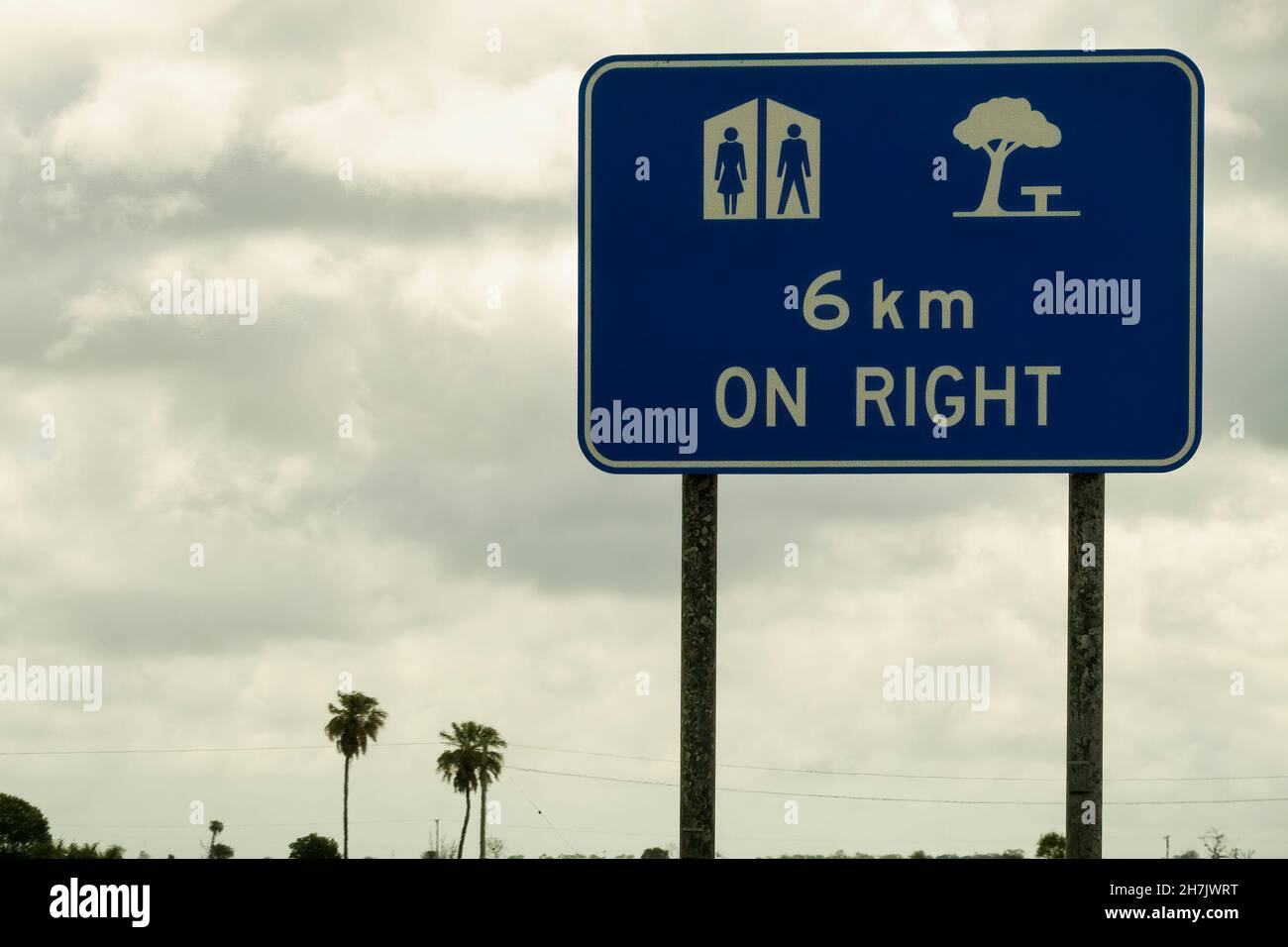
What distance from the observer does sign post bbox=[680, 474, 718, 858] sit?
9562mm

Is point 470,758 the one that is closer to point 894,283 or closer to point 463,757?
point 463,757

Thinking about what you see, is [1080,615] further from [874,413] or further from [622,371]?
[622,371]

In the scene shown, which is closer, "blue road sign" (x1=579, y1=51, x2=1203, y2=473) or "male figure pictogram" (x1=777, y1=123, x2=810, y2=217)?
"blue road sign" (x1=579, y1=51, x2=1203, y2=473)

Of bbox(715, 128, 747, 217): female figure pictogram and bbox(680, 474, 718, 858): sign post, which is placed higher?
bbox(715, 128, 747, 217): female figure pictogram

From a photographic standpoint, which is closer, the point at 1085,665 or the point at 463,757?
the point at 1085,665

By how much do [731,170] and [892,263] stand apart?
109 cm

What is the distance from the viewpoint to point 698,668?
966cm

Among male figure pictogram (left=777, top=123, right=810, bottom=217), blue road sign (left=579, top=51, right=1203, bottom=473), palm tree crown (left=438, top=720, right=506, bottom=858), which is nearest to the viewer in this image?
blue road sign (left=579, top=51, right=1203, bottom=473)

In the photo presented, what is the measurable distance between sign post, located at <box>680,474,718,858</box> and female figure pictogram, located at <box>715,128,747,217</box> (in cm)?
165

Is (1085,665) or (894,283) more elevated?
(894,283)

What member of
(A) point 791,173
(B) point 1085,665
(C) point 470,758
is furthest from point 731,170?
(C) point 470,758

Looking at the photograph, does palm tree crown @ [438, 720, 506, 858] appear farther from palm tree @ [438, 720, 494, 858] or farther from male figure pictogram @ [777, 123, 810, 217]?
male figure pictogram @ [777, 123, 810, 217]

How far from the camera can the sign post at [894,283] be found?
31.2ft

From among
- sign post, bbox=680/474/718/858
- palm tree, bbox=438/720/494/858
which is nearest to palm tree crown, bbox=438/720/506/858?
palm tree, bbox=438/720/494/858
